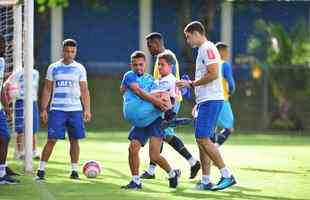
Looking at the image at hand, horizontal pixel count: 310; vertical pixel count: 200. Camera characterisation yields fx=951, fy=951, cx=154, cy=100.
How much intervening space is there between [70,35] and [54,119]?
20.5m

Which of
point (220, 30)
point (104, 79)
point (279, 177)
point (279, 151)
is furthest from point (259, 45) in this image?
point (279, 177)

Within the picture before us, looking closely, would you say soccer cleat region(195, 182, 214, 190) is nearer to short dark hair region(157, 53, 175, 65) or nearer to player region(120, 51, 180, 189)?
player region(120, 51, 180, 189)

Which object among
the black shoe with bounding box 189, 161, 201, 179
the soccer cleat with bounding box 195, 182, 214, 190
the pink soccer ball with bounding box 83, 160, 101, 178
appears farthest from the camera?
the pink soccer ball with bounding box 83, 160, 101, 178

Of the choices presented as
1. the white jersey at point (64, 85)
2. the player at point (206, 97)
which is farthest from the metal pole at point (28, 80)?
the player at point (206, 97)

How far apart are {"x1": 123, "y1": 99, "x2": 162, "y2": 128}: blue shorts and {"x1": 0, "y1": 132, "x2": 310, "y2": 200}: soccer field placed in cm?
87

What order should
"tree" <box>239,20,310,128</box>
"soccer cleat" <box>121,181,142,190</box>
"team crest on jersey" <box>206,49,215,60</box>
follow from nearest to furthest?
1. "team crest on jersey" <box>206,49,215,60</box>
2. "soccer cleat" <box>121,181,142,190</box>
3. "tree" <box>239,20,310,128</box>

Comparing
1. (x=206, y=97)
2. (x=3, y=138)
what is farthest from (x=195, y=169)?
(x=3, y=138)

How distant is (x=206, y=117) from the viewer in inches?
471

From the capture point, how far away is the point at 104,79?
3106 centimetres

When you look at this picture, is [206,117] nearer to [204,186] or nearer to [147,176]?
[204,186]

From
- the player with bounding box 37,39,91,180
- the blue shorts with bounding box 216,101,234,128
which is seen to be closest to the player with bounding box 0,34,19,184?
the player with bounding box 37,39,91,180

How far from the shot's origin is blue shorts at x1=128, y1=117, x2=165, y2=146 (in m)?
12.1

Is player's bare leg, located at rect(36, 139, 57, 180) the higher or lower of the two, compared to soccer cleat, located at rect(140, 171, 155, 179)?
higher

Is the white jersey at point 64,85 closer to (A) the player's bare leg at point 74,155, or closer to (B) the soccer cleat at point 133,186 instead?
(A) the player's bare leg at point 74,155
